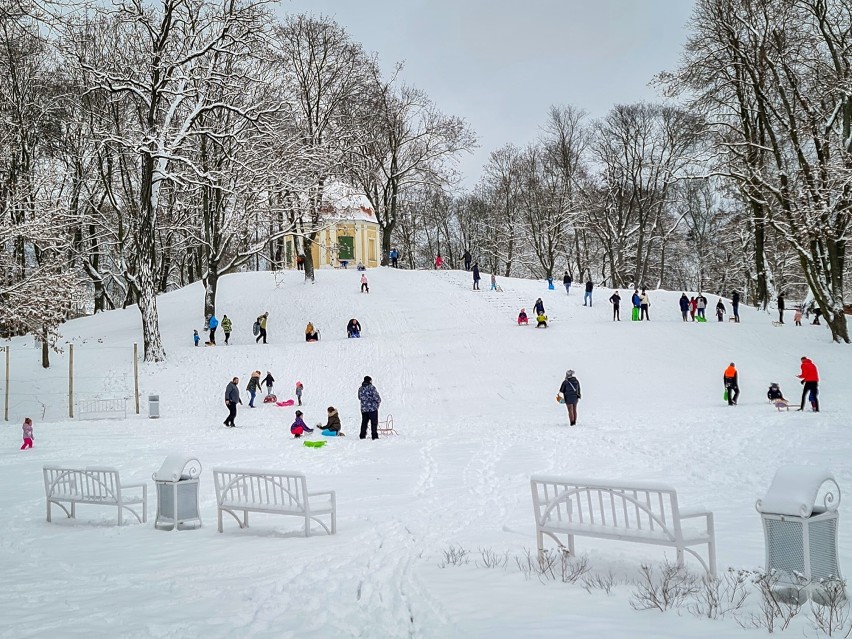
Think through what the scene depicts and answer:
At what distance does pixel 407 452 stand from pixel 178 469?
764cm

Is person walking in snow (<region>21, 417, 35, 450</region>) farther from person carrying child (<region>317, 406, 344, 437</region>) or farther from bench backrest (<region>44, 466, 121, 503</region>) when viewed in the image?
bench backrest (<region>44, 466, 121, 503</region>)

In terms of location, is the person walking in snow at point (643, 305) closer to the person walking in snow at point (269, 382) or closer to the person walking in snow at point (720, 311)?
the person walking in snow at point (720, 311)

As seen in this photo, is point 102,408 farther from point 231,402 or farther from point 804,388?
point 804,388

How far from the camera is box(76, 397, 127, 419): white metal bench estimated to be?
82.6 feet

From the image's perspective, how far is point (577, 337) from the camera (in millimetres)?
33406

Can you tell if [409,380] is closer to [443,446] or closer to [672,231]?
[443,446]

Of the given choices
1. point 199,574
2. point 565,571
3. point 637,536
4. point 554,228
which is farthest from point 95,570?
point 554,228

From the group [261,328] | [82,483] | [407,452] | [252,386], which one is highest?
[261,328]

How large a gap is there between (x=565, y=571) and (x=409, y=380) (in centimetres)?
2236

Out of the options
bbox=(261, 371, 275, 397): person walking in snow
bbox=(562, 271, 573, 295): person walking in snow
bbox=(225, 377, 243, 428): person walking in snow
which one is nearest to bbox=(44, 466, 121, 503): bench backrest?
bbox=(225, 377, 243, 428): person walking in snow

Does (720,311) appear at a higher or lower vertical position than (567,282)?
lower

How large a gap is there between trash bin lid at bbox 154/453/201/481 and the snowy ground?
71 cm

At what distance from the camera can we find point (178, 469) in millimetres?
9445

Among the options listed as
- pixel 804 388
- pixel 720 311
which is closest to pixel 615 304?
pixel 720 311
